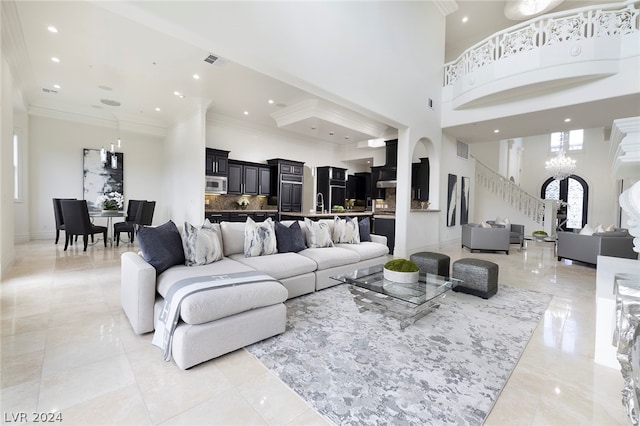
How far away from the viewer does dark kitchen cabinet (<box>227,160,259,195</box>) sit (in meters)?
7.63

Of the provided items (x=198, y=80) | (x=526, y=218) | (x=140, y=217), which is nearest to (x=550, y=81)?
(x=526, y=218)

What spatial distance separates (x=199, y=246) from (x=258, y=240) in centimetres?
76

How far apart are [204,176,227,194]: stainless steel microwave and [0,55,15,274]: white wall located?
3.38 meters

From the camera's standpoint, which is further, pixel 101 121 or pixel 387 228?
pixel 101 121

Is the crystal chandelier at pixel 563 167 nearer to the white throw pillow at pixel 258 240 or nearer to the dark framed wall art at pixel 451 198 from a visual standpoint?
the dark framed wall art at pixel 451 198

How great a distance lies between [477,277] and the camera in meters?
3.54

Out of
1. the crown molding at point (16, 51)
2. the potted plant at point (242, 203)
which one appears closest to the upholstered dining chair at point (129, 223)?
the potted plant at point (242, 203)

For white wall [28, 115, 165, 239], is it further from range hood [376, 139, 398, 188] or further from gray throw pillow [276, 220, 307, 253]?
range hood [376, 139, 398, 188]

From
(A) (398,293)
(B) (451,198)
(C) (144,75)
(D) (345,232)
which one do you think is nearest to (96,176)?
(C) (144,75)

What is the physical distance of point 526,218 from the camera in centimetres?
969

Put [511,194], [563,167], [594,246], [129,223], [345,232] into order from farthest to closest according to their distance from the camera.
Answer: [511,194], [563,167], [129,223], [594,246], [345,232]

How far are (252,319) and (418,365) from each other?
1318 mm

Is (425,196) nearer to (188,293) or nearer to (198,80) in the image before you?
(198,80)

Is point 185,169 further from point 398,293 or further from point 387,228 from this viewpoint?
point 398,293
